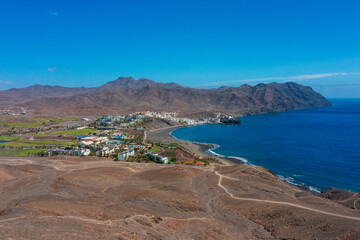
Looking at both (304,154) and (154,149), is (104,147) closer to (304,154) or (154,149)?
(154,149)

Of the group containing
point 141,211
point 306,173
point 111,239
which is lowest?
point 306,173

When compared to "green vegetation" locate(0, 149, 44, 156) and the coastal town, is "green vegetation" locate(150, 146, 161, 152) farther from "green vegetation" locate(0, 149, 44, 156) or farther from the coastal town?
"green vegetation" locate(0, 149, 44, 156)

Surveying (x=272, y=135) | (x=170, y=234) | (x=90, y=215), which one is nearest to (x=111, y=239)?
(x=170, y=234)

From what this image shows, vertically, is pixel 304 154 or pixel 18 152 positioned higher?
pixel 18 152

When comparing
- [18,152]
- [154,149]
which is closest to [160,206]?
[154,149]

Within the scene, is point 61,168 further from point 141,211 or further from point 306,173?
point 306,173

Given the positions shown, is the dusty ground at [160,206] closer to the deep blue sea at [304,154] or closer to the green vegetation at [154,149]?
the deep blue sea at [304,154]

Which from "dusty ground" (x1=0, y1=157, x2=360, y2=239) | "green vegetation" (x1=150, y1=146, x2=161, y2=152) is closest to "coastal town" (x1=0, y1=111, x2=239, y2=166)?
"green vegetation" (x1=150, y1=146, x2=161, y2=152)

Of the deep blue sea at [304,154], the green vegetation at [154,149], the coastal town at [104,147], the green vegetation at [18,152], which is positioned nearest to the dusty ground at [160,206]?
the deep blue sea at [304,154]
